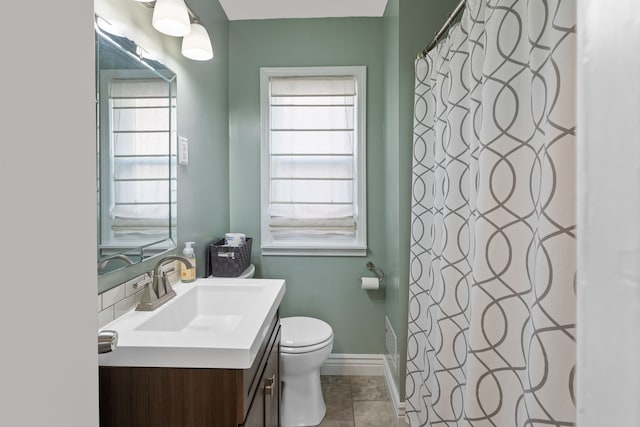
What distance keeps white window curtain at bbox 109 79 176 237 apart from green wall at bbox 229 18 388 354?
905mm

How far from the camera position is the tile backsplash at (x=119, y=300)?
1117 millimetres

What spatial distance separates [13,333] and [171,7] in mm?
1452

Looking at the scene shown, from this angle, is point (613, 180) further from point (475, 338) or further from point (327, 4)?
point (327, 4)

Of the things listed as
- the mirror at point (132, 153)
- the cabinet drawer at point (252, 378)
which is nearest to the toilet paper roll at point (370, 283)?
the cabinet drawer at point (252, 378)

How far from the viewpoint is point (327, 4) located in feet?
7.56

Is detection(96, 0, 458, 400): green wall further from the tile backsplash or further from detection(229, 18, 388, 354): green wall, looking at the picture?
the tile backsplash

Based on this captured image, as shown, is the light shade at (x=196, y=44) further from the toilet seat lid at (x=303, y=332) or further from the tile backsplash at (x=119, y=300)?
the toilet seat lid at (x=303, y=332)

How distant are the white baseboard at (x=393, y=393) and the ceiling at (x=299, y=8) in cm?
236

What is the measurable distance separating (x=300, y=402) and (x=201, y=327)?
0.88m

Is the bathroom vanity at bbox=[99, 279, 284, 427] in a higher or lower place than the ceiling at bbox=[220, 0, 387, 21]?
lower

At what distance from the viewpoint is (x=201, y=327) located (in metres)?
1.42

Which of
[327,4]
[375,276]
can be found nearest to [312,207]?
[375,276]

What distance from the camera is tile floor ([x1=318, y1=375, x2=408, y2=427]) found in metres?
2.00

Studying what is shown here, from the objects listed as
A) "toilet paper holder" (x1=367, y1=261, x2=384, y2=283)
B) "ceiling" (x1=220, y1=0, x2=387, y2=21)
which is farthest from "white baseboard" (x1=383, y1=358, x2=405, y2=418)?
"ceiling" (x1=220, y1=0, x2=387, y2=21)
